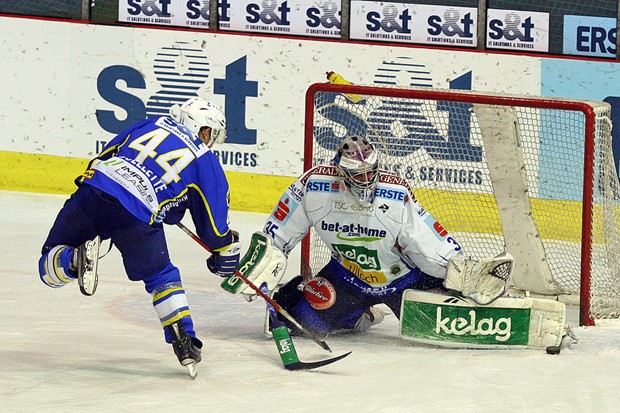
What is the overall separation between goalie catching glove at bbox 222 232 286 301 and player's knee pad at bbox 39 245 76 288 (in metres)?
0.69

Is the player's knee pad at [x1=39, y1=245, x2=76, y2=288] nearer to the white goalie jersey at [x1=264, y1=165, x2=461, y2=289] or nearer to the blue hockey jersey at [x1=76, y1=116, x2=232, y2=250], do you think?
the blue hockey jersey at [x1=76, y1=116, x2=232, y2=250]

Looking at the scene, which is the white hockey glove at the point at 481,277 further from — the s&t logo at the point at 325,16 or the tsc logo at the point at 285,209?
the s&t logo at the point at 325,16

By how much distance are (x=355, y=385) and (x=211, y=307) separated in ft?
5.06

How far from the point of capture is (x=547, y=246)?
21.0 feet

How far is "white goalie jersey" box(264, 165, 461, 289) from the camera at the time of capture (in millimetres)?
5130

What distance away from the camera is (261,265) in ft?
16.8

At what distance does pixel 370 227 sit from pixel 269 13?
3619mm

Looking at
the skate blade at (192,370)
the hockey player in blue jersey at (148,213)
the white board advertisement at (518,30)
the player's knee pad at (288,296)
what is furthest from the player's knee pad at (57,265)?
the white board advertisement at (518,30)

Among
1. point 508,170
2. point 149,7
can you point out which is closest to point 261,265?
point 508,170

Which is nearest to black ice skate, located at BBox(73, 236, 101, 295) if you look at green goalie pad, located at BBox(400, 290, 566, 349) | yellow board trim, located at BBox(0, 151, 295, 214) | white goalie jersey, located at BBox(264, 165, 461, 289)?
white goalie jersey, located at BBox(264, 165, 461, 289)

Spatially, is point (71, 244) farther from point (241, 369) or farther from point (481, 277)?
point (481, 277)

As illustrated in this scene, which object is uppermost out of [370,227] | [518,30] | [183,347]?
[518,30]

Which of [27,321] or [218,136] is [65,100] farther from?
[218,136]

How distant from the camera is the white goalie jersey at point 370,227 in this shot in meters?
5.13
